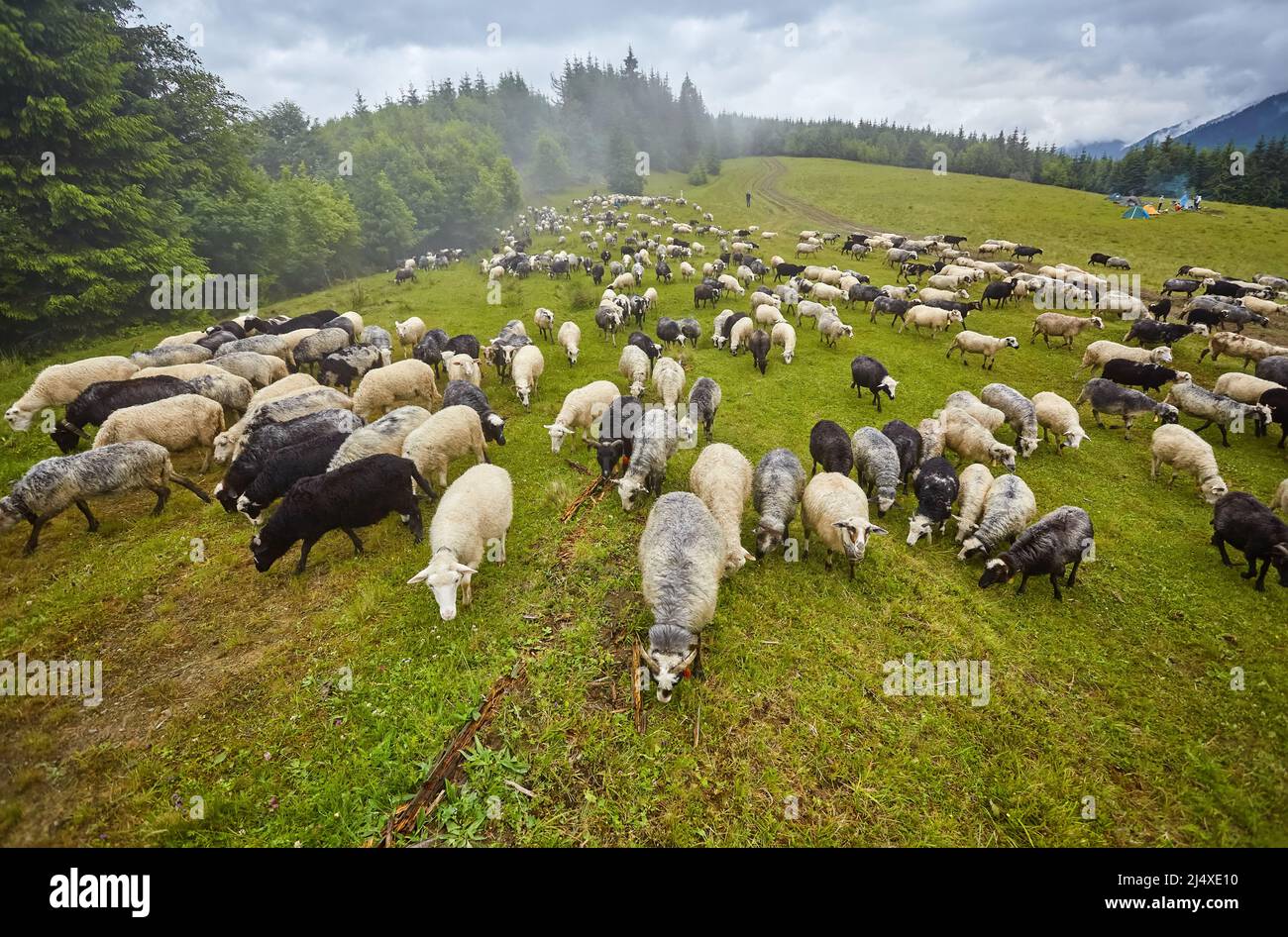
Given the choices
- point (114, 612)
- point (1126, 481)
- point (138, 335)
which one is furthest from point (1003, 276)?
point (138, 335)

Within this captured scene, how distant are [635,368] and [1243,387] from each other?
19415 millimetres

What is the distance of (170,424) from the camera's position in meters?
11.4

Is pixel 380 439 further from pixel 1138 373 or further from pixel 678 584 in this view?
pixel 1138 373

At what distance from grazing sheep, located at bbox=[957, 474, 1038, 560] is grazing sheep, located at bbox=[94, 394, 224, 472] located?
1812 centimetres

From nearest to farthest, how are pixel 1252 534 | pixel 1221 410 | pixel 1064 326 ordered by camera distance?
pixel 1252 534 → pixel 1221 410 → pixel 1064 326

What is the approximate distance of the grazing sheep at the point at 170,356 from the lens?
50.9ft

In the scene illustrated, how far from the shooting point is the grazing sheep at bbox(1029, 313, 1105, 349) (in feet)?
67.8

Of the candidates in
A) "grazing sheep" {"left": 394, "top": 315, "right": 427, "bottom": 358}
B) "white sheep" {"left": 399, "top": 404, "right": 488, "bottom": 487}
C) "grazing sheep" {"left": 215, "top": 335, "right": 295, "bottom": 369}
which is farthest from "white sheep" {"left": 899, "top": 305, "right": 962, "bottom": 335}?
"grazing sheep" {"left": 215, "top": 335, "right": 295, "bottom": 369}

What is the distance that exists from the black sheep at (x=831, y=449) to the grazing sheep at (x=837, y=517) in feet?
2.90

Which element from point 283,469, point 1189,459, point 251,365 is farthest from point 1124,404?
point 251,365

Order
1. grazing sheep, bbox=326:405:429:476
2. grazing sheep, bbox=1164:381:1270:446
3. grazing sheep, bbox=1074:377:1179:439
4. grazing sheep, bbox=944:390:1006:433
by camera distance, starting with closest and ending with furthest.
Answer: grazing sheep, bbox=326:405:429:476 < grazing sheep, bbox=944:390:1006:433 < grazing sheep, bbox=1164:381:1270:446 < grazing sheep, bbox=1074:377:1179:439

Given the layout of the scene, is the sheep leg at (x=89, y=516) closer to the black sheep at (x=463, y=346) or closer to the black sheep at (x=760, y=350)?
the black sheep at (x=463, y=346)

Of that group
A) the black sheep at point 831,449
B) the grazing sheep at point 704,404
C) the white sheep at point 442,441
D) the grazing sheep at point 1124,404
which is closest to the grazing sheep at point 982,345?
the grazing sheep at point 1124,404

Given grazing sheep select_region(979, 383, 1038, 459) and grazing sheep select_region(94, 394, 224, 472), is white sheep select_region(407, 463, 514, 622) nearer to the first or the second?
grazing sheep select_region(94, 394, 224, 472)
